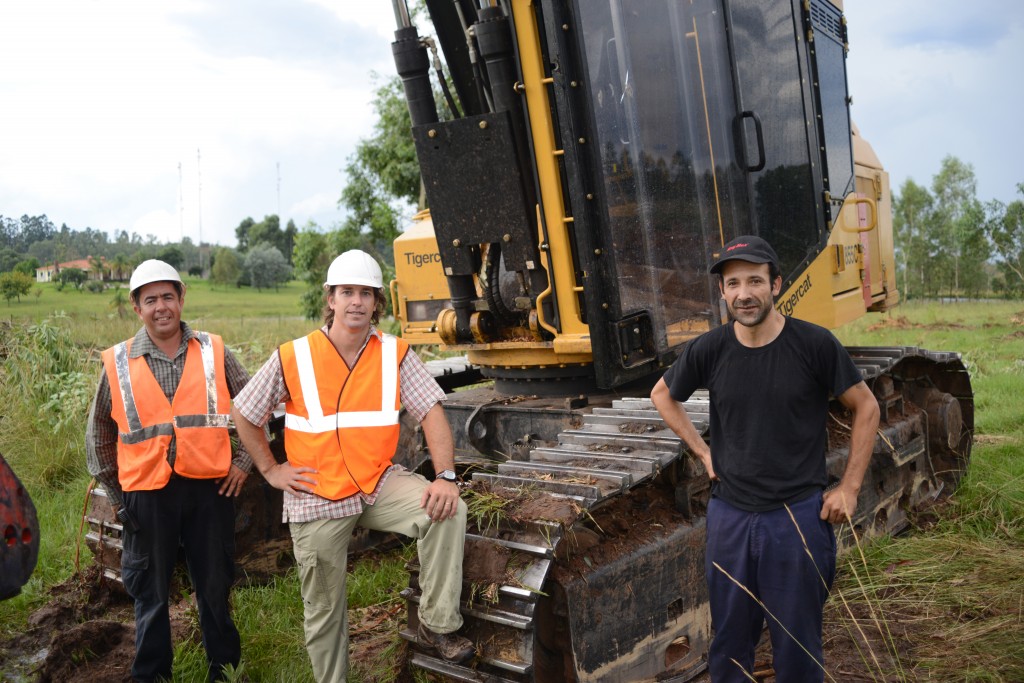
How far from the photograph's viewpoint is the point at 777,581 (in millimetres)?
3021

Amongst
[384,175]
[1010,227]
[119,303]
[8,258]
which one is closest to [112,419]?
[8,258]

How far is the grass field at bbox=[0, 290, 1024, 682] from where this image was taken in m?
4.11

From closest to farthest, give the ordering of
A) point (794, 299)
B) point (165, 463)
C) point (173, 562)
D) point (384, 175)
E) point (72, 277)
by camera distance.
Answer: point (165, 463) → point (173, 562) → point (794, 299) → point (72, 277) → point (384, 175)

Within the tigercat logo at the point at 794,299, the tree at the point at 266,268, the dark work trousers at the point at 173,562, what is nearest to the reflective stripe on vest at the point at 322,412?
the dark work trousers at the point at 173,562

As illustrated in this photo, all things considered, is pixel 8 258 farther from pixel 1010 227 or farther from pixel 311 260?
pixel 1010 227

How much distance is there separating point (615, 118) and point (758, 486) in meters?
1.92

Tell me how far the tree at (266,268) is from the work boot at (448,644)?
84.2 feet

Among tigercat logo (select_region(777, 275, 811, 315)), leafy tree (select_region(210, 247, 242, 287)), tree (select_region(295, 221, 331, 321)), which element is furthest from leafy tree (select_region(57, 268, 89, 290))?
leafy tree (select_region(210, 247, 242, 287))

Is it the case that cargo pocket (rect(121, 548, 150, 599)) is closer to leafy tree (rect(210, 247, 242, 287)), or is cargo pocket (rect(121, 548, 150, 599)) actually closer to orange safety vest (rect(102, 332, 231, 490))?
orange safety vest (rect(102, 332, 231, 490))

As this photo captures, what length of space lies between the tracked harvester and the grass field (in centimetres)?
64

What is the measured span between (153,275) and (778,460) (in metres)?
2.58

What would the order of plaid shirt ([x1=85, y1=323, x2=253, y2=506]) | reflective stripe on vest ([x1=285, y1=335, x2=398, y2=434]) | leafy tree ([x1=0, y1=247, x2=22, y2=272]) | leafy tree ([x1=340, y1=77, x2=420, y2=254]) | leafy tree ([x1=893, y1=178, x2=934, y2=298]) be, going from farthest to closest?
leafy tree ([x1=893, y1=178, x2=934, y2=298]) < leafy tree ([x1=340, y1=77, x2=420, y2=254]) < leafy tree ([x1=0, y1=247, x2=22, y2=272]) < plaid shirt ([x1=85, y1=323, x2=253, y2=506]) < reflective stripe on vest ([x1=285, y1=335, x2=398, y2=434])

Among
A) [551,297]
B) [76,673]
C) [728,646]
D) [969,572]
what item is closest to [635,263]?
[551,297]

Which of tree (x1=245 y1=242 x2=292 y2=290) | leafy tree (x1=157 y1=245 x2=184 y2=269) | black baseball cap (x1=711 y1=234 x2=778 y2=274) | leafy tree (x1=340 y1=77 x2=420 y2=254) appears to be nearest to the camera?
black baseball cap (x1=711 y1=234 x2=778 y2=274)
